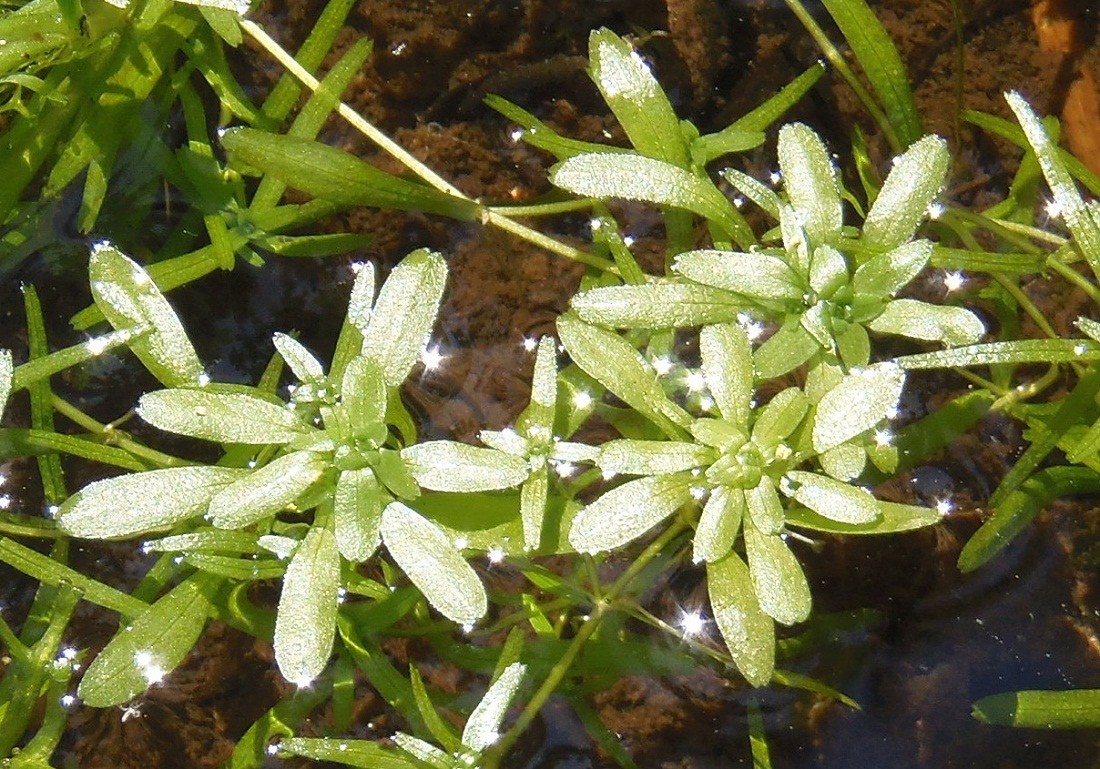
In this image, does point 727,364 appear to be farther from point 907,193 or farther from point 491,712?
point 491,712

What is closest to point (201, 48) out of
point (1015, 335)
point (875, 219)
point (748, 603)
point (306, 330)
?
point (306, 330)

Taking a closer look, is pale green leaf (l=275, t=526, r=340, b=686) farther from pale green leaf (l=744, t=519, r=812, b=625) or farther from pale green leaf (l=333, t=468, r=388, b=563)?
pale green leaf (l=744, t=519, r=812, b=625)

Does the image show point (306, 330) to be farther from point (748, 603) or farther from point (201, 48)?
point (748, 603)

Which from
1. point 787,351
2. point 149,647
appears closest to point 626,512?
point 787,351

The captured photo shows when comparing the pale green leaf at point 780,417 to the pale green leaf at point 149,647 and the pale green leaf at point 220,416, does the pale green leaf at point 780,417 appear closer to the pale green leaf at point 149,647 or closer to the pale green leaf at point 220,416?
the pale green leaf at point 220,416

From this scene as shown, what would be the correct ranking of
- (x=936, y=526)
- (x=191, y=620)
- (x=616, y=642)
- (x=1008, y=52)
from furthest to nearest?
(x=1008, y=52) → (x=936, y=526) → (x=616, y=642) → (x=191, y=620)

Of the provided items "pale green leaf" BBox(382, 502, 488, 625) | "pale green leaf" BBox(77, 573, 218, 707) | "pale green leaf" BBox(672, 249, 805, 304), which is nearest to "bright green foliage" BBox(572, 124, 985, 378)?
"pale green leaf" BBox(672, 249, 805, 304)
